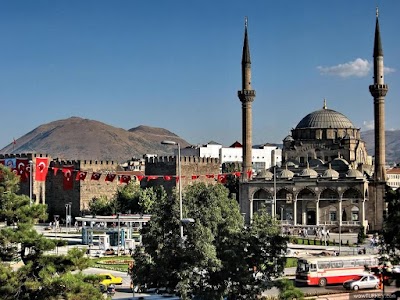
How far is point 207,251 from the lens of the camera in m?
25.2

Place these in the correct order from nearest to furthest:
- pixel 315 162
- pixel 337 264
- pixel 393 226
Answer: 1. pixel 393 226
2. pixel 337 264
3. pixel 315 162

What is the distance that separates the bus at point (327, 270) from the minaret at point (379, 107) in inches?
1297

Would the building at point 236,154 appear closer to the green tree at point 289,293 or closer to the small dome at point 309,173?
the small dome at point 309,173

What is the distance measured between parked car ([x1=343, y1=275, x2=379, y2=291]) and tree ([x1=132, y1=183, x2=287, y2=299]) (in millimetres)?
7215

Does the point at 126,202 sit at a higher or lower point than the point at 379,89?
lower

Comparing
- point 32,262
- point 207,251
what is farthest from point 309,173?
point 32,262

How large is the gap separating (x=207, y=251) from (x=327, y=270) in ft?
37.1

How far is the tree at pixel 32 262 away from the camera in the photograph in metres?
20.7

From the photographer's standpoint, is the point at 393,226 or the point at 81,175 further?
the point at 81,175

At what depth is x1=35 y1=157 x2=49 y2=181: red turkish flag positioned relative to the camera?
3110 inches

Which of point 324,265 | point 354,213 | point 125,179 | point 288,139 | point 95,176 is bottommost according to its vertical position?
point 324,265

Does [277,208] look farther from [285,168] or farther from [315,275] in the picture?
[315,275]

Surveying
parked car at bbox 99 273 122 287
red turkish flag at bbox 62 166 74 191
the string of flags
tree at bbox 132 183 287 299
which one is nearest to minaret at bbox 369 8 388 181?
the string of flags

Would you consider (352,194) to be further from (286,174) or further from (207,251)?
(207,251)
